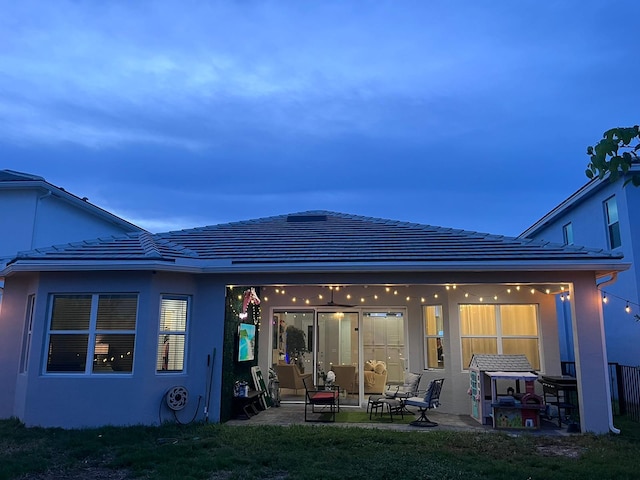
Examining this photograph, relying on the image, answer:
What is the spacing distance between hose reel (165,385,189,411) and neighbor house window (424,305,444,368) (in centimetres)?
558

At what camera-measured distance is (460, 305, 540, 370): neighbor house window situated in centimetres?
1032

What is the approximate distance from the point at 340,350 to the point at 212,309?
470 centimetres

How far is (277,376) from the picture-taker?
11867 mm

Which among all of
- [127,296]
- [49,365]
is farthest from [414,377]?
[49,365]

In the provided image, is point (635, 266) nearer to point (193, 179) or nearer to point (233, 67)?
point (233, 67)

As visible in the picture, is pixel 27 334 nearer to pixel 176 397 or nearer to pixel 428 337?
pixel 176 397

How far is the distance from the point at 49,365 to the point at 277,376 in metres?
5.29

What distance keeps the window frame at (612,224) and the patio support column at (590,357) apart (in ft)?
18.2

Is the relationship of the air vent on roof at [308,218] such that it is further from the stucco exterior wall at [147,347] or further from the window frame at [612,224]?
the window frame at [612,224]

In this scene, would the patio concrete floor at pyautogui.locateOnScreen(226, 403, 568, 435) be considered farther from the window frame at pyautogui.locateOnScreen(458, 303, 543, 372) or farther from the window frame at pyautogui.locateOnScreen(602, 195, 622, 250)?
the window frame at pyautogui.locateOnScreen(602, 195, 622, 250)

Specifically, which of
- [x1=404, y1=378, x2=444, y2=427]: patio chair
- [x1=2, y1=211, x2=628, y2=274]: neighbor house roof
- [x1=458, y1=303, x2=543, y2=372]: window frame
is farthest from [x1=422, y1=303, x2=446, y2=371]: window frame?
[x1=2, y1=211, x2=628, y2=274]: neighbor house roof

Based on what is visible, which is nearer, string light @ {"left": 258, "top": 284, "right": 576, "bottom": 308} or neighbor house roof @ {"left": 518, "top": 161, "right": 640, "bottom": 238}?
string light @ {"left": 258, "top": 284, "right": 576, "bottom": 308}

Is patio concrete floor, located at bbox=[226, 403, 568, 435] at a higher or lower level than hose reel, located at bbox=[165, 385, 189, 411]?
lower

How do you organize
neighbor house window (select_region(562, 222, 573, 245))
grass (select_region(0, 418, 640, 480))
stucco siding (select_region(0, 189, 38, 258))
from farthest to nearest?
neighbor house window (select_region(562, 222, 573, 245)) < stucco siding (select_region(0, 189, 38, 258)) < grass (select_region(0, 418, 640, 480))
